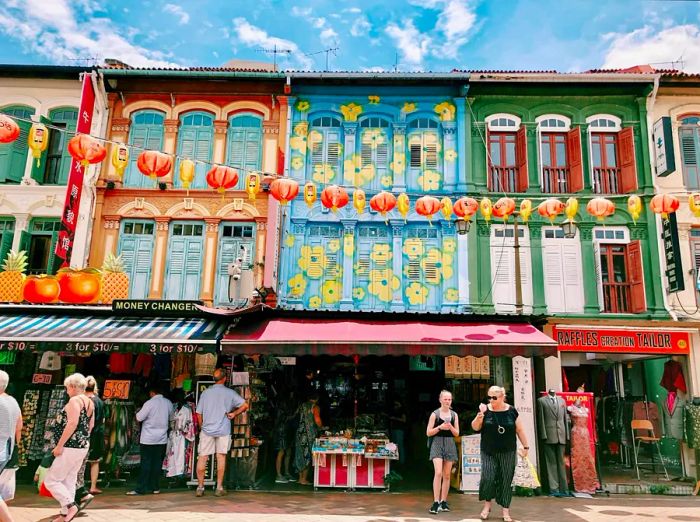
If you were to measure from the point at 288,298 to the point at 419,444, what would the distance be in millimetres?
4531

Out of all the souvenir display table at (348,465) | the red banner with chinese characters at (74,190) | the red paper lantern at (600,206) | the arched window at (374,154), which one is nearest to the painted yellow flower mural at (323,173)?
the arched window at (374,154)

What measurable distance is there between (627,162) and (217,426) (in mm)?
11106

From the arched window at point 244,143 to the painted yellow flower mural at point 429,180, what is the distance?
397cm

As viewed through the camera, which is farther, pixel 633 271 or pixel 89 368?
pixel 633 271

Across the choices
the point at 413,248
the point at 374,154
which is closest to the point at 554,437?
the point at 413,248

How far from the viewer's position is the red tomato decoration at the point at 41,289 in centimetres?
1091

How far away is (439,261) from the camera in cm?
1327

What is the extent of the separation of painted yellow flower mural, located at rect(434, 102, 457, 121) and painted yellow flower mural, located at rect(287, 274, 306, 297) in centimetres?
531

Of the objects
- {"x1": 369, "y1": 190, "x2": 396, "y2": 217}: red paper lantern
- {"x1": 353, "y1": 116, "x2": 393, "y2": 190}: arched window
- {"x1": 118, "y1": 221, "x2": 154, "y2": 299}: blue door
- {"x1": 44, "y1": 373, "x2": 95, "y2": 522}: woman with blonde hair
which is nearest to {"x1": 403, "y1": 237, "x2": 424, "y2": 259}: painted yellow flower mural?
{"x1": 353, "y1": 116, "x2": 393, "y2": 190}: arched window

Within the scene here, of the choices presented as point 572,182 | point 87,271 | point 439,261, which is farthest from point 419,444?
point 87,271

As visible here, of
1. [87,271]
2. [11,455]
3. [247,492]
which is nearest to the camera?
[11,455]

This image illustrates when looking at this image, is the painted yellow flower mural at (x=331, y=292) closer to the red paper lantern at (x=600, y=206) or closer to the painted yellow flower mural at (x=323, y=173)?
the painted yellow flower mural at (x=323, y=173)

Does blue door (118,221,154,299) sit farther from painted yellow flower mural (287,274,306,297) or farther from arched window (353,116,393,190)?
arched window (353,116,393,190)

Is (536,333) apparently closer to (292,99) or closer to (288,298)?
(288,298)
